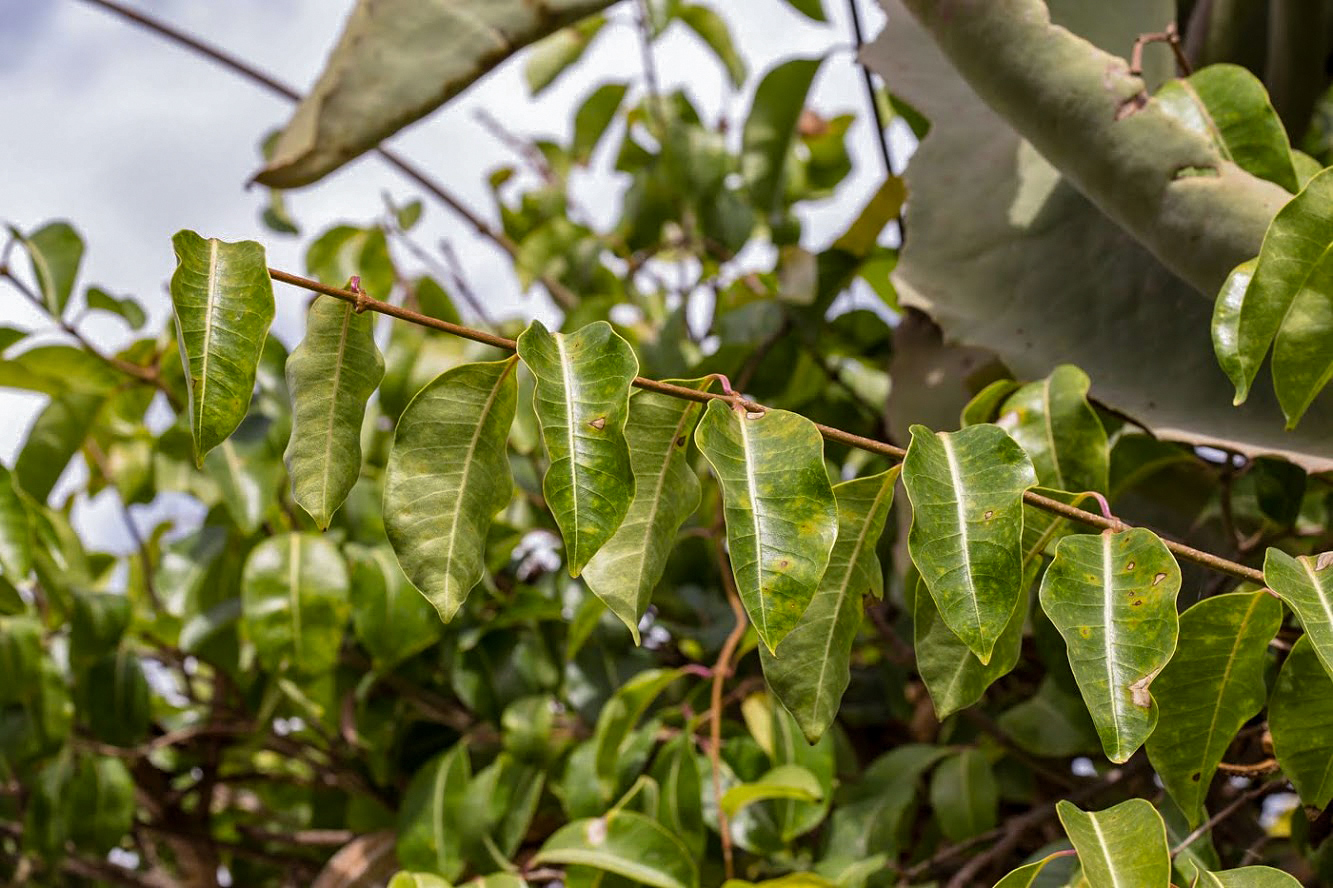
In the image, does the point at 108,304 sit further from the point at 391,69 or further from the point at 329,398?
the point at 329,398

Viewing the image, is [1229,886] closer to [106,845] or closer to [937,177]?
[937,177]

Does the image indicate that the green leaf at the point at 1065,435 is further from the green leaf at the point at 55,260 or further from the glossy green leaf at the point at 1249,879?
the green leaf at the point at 55,260

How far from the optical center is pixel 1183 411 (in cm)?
69

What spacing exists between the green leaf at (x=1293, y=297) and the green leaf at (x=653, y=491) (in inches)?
9.4

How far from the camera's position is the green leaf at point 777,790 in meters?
0.75

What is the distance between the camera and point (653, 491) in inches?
20.2

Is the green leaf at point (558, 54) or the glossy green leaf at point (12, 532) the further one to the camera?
the green leaf at point (558, 54)

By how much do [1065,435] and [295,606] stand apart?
566 mm

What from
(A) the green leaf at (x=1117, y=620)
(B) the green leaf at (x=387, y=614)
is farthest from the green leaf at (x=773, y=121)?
(A) the green leaf at (x=1117, y=620)

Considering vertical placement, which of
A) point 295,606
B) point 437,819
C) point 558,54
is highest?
point 558,54

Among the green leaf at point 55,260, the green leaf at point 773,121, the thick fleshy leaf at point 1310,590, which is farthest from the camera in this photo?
the green leaf at point 773,121

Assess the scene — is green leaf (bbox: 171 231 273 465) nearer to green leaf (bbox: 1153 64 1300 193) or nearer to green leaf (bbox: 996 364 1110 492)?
green leaf (bbox: 996 364 1110 492)

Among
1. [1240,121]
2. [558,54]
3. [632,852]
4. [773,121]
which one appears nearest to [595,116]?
[558,54]

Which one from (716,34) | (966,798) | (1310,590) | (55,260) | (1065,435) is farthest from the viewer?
(716,34)
